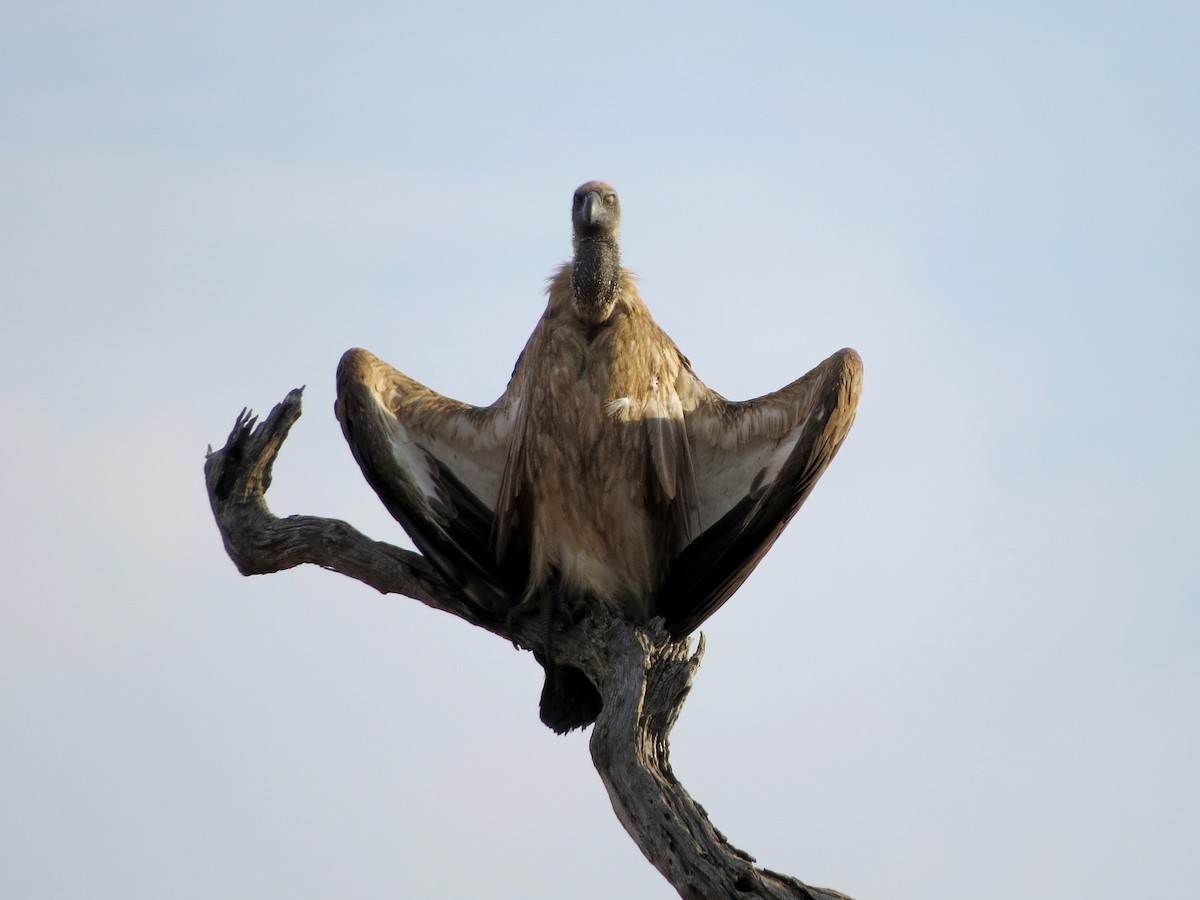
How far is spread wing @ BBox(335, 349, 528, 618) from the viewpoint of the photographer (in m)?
8.40

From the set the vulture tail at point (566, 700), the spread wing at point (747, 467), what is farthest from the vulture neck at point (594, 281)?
the vulture tail at point (566, 700)

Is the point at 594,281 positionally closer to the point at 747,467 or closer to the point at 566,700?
the point at 747,467

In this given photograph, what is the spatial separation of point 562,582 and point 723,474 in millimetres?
961

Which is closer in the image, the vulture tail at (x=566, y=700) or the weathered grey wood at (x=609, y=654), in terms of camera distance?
the weathered grey wood at (x=609, y=654)

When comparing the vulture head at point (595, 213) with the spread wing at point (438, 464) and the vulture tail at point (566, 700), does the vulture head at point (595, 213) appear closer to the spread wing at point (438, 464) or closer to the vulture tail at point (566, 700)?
the spread wing at point (438, 464)

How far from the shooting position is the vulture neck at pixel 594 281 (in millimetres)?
8406

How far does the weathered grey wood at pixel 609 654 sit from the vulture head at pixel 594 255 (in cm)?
148

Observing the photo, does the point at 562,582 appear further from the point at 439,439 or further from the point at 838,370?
the point at 838,370

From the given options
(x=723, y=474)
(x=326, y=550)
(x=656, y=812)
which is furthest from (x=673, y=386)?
(x=656, y=812)

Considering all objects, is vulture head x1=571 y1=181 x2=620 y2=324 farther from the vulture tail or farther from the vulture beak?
the vulture tail

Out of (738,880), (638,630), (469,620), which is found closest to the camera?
(738,880)

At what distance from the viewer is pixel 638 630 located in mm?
7809

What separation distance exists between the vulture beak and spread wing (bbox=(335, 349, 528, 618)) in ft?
3.28

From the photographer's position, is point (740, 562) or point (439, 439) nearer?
point (740, 562)
